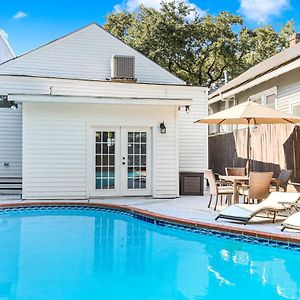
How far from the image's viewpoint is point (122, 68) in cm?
1421

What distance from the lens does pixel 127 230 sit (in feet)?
26.1

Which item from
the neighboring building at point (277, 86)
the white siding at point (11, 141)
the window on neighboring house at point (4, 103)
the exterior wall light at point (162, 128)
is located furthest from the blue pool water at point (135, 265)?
the neighboring building at point (277, 86)

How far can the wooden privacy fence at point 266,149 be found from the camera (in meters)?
10.4

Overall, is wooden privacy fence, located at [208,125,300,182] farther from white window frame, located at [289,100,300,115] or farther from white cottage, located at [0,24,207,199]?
white cottage, located at [0,24,207,199]

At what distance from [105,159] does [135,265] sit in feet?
18.5

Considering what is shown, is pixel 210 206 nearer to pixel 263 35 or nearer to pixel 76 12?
pixel 76 12

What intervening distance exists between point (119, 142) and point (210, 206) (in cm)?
317

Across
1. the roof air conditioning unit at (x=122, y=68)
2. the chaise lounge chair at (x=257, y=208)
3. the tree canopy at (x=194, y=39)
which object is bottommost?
the chaise lounge chair at (x=257, y=208)

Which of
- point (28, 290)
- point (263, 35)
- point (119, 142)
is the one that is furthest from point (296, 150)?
point (263, 35)

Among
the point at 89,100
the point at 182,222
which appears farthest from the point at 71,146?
the point at 182,222

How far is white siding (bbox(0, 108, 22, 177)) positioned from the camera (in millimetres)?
12477

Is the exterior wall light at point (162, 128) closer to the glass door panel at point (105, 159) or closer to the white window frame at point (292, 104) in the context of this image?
the glass door panel at point (105, 159)

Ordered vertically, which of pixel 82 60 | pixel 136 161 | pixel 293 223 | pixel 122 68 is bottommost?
pixel 293 223

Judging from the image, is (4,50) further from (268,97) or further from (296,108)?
(296,108)
